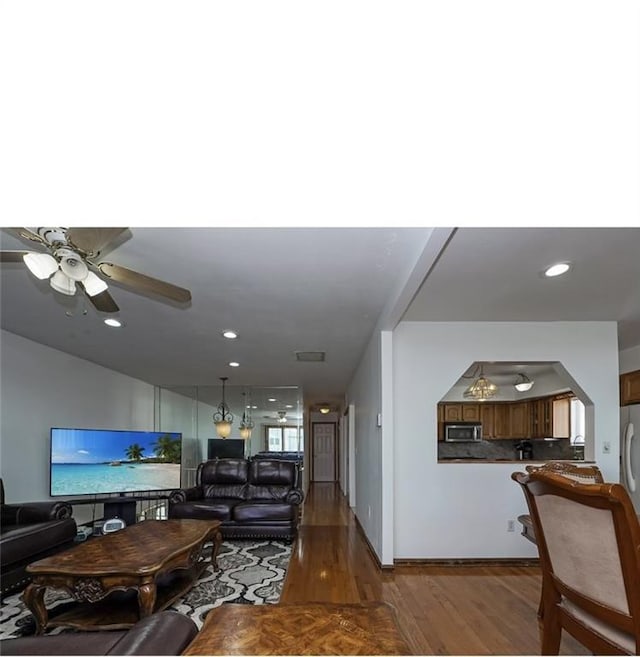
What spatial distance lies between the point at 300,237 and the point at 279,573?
121 inches

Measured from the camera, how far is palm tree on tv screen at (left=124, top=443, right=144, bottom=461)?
6734 millimetres

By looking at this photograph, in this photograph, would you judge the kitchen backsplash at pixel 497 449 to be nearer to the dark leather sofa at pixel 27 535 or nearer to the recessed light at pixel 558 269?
the recessed light at pixel 558 269

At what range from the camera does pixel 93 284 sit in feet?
8.15

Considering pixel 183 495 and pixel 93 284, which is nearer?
pixel 93 284

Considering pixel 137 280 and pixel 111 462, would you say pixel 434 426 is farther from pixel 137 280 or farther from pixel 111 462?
pixel 111 462

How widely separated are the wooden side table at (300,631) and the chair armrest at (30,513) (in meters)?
3.64

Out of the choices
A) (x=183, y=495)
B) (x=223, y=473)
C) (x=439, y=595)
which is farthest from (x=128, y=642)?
(x=223, y=473)

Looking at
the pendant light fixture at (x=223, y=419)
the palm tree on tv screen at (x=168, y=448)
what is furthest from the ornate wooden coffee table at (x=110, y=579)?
the pendant light fixture at (x=223, y=419)

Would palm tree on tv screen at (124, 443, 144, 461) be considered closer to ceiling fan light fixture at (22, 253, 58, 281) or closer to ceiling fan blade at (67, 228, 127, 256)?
ceiling fan light fixture at (22, 253, 58, 281)

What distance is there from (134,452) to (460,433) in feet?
15.4

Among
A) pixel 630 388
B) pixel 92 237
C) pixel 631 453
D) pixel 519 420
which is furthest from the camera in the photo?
pixel 519 420

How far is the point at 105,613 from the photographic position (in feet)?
10.2
